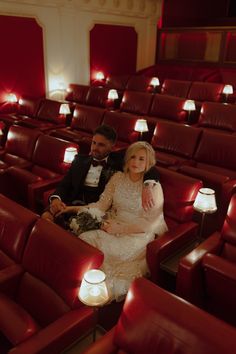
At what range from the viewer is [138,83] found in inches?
285

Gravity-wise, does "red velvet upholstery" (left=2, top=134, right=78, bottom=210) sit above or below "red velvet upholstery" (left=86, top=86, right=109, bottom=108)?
below

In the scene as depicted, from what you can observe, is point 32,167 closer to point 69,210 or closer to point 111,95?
point 69,210

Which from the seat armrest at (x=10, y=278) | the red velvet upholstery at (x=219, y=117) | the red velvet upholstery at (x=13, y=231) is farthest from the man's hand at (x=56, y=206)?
the red velvet upholstery at (x=219, y=117)

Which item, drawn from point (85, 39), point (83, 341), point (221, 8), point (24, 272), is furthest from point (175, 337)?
point (221, 8)

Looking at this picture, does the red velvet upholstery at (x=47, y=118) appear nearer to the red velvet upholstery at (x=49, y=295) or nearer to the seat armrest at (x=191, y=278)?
the red velvet upholstery at (x=49, y=295)

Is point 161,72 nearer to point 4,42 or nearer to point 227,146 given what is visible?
point 4,42

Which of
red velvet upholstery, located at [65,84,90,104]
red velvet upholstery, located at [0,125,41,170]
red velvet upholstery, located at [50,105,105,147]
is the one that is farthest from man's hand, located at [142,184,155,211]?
red velvet upholstery, located at [65,84,90,104]

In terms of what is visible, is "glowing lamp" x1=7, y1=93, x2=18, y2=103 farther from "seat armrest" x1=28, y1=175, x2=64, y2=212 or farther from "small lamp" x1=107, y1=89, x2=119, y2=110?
"seat armrest" x1=28, y1=175, x2=64, y2=212

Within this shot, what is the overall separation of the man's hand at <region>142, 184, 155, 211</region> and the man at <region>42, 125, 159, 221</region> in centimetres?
37

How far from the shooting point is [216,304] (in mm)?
2168

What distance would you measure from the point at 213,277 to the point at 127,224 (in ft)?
2.47

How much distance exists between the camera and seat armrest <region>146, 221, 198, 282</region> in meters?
2.31

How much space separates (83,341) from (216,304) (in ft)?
3.03

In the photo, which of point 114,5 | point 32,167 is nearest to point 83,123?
point 32,167
